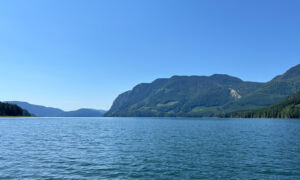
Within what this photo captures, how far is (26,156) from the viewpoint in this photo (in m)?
41.3

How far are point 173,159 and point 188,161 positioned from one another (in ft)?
9.99

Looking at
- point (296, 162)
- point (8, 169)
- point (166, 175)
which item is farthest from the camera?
point (296, 162)

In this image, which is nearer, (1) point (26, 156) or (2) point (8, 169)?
(2) point (8, 169)

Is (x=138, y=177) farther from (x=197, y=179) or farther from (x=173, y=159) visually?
(x=173, y=159)

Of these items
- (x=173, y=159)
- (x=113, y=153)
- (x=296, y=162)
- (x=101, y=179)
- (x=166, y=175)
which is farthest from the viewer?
(x=113, y=153)

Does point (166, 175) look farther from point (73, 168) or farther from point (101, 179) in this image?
point (73, 168)

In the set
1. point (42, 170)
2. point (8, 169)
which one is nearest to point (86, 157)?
point (42, 170)

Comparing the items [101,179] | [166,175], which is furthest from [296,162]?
[101,179]

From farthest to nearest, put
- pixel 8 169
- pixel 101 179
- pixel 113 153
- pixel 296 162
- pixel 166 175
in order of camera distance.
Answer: pixel 113 153, pixel 296 162, pixel 8 169, pixel 166 175, pixel 101 179

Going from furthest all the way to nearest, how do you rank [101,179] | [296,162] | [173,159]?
[173,159], [296,162], [101,179]

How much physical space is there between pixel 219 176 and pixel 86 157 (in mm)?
24637

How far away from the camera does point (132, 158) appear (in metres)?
40.9

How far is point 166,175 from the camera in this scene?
2977 cm

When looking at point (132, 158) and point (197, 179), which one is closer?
point (197, 179)
